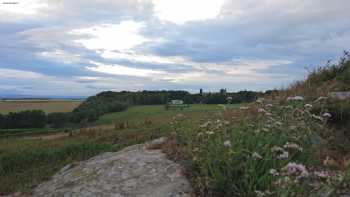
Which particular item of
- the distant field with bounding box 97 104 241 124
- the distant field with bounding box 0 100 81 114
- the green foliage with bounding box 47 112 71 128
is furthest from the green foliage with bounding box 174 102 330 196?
the distant field with bounding box 0 100 81 114

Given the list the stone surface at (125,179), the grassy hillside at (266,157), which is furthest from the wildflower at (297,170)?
the stone surface at (125,179)

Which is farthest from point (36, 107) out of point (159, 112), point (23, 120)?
point (159, 112)

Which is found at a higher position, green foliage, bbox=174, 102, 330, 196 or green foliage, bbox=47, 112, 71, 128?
green foliage, bbox=174, 102, 330, 196

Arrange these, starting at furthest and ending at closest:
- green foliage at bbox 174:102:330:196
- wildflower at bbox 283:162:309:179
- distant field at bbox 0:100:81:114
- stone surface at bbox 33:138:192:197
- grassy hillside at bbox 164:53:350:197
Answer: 1. distant field at bbox 0:100:81:114
2. stone surface at bbox 33:138:192:197
3. green foliage at bbox 174:102:330:196
4. grassy hillside at bbox 164:53:350:197
5. wildflower at bbox 283:162:309:179

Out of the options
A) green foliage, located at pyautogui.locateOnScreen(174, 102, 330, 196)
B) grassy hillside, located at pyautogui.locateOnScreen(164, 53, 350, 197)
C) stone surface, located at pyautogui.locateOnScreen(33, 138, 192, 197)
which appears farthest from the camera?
stone surface, located at pyautogui.locateOnScreen(33, 138, 192, 197)

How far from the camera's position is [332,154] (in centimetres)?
505

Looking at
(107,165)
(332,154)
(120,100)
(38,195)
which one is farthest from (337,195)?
(120,100)

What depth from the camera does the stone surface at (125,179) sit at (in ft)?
14.1

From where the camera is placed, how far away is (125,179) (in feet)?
15.4

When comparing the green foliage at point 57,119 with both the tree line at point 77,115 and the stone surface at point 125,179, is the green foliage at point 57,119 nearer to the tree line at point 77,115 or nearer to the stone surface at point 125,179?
the tree line at point 77,115

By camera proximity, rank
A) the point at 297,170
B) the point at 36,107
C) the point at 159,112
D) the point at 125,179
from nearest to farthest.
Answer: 1. the point at 297,170
2. the point at 125,179
3. the point at 159,112
4. the point at 36,107

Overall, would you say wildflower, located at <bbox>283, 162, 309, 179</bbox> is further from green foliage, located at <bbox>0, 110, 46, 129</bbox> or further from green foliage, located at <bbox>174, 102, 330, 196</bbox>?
green foliage, located at <bbox>0, 110, 46, 129</bbox>

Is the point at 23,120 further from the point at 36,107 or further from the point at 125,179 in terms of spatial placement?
the point at 125,179

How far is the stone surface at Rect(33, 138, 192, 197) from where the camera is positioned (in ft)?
14.1
